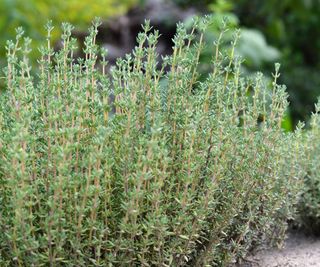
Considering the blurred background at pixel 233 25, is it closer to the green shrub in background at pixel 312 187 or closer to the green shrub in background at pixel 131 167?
the green shrub in background at pixel 312 187

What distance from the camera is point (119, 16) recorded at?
10.5 m

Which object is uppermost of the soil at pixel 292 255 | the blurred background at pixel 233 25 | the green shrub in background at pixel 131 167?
the blurred background at pixel 233 25

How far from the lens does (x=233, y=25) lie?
6.97 meters

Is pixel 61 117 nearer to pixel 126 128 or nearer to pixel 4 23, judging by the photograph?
pixel 126 128

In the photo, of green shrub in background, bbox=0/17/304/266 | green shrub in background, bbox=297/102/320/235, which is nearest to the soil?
green shrub in background, bbox=297/102/320/235

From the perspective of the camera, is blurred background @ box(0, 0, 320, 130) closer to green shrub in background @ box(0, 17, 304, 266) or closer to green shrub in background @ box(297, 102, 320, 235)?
green shrub in background @ box(297, 102, 320, 235)

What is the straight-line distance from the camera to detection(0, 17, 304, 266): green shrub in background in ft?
6.68

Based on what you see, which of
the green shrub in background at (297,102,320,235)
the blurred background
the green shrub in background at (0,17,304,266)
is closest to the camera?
the green shrub in background at (0,17,304,266)

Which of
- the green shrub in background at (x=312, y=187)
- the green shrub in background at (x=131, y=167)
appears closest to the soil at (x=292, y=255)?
the green shrub in background at (x=312, y=187)

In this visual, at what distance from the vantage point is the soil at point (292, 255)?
8.96 ft

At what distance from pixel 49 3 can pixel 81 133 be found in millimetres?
5553

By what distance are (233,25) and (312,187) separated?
13.4 ft

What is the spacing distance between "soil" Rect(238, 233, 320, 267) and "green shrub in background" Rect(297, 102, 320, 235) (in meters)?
0.10

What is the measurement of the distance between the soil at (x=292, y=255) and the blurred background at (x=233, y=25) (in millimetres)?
3546
